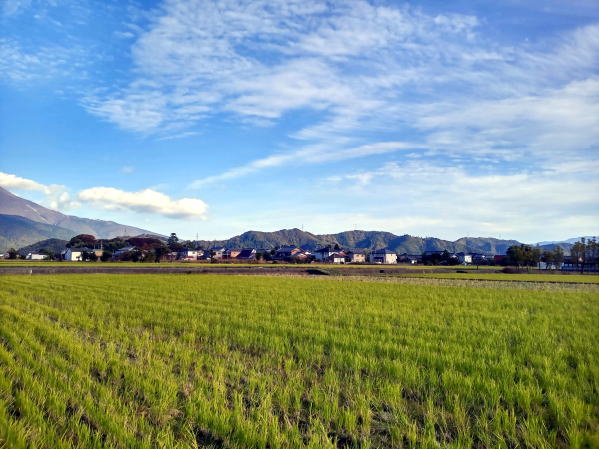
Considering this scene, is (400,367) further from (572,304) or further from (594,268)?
(594,268)

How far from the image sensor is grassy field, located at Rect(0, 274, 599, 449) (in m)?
4.30

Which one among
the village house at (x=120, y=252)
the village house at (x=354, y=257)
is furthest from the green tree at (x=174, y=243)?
the village house at (x=354, y=257)

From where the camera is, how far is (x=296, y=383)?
587 cm

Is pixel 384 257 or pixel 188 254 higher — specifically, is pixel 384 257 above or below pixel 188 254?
above

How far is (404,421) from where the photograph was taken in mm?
4609

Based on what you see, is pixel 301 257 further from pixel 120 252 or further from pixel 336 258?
pixel 120 252

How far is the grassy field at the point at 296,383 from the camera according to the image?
169 inches

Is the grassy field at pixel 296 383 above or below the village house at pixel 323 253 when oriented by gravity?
below

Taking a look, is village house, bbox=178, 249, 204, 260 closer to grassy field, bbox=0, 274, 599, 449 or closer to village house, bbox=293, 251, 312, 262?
village house, bbox=293, 251, 312, 262

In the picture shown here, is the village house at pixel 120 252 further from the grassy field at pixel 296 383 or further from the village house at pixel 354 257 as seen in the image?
the grassy field at pixel 296 383

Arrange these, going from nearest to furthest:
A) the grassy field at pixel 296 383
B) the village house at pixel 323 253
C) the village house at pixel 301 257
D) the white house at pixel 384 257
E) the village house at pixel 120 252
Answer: the grassy field at pixel 296 383 < the village house at pixel 120 252 < the village house at pixel 301 257 < the white house at pixel 384 257 < the village house at pixel 323 253

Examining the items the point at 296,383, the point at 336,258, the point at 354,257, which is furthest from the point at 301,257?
the point at 296,383

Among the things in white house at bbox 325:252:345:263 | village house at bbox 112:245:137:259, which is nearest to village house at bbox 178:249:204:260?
village house at bbox 112:245:137:259

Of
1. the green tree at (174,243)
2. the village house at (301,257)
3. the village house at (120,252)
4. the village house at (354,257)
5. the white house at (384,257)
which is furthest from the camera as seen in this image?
the village house at (354,257)
